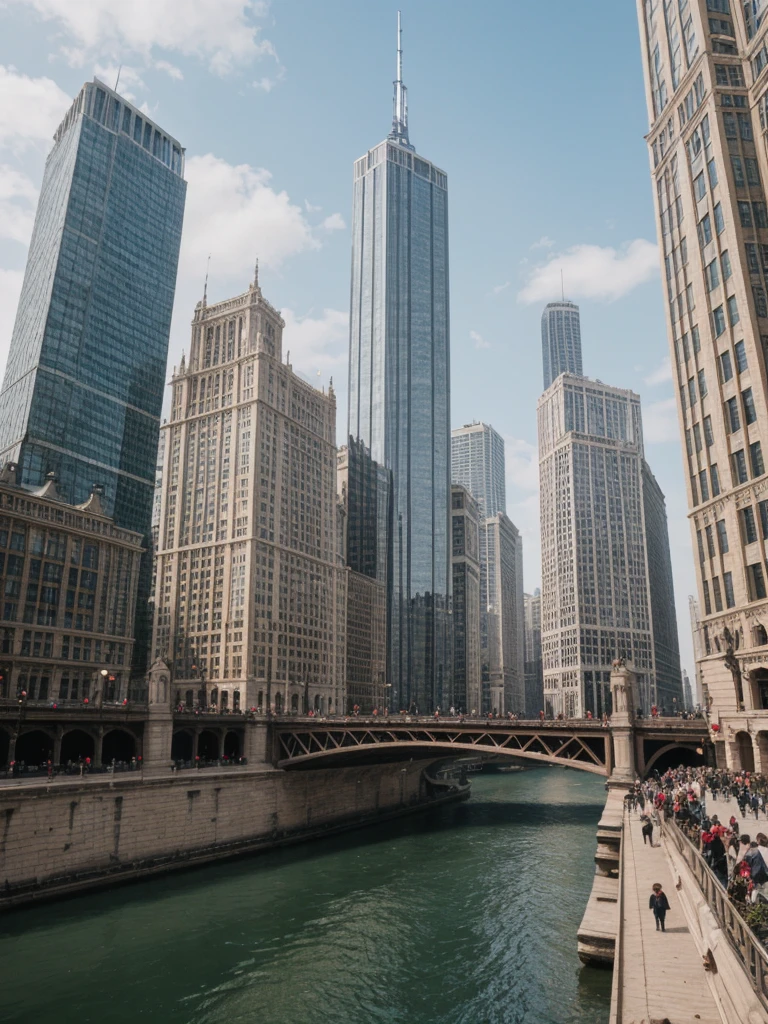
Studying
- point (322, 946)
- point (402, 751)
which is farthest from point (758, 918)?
point (402, 751)

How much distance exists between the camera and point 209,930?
4534 cm

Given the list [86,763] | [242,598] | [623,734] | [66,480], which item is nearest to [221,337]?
[66,480]

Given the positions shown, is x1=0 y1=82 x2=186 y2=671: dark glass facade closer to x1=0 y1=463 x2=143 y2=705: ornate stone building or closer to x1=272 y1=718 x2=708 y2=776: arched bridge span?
x1=0 y1=463 x2=143 y2=705: ornate stone building

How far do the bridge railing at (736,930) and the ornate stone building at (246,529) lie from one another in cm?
11282

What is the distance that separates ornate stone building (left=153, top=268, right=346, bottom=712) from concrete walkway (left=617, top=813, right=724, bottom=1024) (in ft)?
343

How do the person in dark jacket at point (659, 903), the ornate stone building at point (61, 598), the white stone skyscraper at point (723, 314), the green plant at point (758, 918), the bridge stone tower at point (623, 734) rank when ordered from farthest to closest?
the ornate stone building at point (61, 598)
the bridge stone tower at point (623, 734)
the white stone skyscraper at point (723, 314)
the person in dark jacket at point (659, 903)
the green plant at point (758, 918)

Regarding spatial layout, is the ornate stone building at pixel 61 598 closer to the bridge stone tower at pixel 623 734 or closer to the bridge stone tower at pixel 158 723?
the bridge stone tower at pixel 158 723

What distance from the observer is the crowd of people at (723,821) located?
18062 millimetres

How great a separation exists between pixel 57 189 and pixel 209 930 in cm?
15084

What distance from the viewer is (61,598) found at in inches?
3937

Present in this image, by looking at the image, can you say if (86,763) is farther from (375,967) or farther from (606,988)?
(606,988)

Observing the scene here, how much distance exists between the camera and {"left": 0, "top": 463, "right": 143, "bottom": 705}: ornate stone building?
307 ft

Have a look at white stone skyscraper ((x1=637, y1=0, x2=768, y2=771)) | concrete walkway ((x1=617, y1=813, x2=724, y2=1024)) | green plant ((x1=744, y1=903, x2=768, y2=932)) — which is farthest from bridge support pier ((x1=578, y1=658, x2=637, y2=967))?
green plant ((x1=744, y1=903, x2=768, y2=932))

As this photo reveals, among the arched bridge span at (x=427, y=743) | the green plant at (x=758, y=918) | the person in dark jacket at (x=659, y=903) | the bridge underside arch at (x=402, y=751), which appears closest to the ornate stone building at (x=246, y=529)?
the bridge underside arch at (x=402, y=751)
